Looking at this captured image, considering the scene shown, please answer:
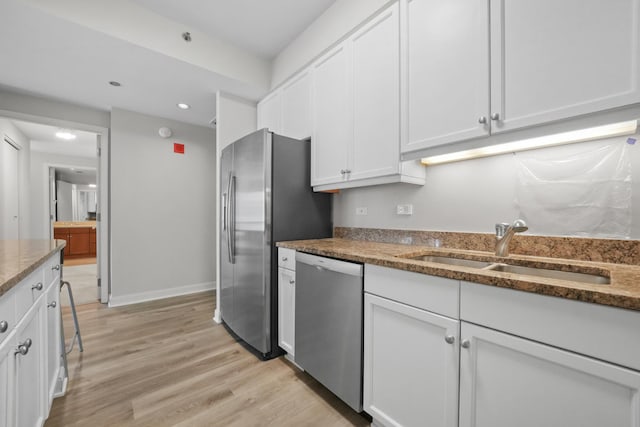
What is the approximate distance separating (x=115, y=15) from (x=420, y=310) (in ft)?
9.39

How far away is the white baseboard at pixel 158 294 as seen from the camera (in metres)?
3.28

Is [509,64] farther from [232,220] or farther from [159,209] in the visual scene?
[159,209]

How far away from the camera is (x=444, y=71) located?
1.41 meters

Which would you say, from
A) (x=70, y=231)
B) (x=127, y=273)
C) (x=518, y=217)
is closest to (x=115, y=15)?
(x=127, y=273)

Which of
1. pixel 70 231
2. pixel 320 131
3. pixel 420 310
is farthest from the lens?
pixel 70 231

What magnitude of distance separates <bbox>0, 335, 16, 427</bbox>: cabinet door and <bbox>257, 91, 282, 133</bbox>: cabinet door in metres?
2.26

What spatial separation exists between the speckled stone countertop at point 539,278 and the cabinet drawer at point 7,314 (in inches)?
49.5

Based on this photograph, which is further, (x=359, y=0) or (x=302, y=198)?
(x=302, y=198)

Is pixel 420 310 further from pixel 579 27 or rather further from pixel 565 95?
pixel 579 27

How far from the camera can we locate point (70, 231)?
261 inches

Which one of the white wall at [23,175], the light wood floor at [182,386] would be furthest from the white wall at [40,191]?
the light wood floor at [182,386]

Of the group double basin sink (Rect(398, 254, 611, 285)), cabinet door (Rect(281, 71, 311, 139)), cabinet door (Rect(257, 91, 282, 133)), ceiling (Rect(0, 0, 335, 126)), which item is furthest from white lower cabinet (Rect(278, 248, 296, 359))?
ceiling (Rect(0, 0, 335, 126))

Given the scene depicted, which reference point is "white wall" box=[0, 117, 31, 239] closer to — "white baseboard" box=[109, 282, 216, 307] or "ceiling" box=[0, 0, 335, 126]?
"ceiling" box=[0, 0, 335, 126]

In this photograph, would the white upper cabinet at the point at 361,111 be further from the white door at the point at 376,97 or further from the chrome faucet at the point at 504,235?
the chrome faucet at the point at 504,235
